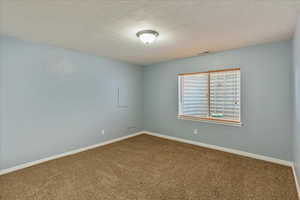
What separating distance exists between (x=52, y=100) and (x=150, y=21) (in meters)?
2.56

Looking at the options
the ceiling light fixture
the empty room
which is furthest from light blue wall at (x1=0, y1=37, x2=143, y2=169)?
the ceiling light fixture

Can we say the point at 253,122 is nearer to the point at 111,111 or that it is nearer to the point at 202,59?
the point at 202,59

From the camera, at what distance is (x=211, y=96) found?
3.78 metres

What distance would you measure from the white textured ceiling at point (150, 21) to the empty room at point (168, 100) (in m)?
0.02

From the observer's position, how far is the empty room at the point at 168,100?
6.25ft

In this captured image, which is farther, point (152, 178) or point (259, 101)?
point (259, 101)

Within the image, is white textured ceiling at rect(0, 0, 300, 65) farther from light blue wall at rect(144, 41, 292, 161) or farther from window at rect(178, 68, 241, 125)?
window at rect(178, 68, 241, 125)

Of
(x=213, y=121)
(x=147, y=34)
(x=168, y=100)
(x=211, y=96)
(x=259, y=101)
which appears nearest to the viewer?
(x=147, y=34)

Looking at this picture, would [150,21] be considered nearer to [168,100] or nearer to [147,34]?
Result: [147,34]

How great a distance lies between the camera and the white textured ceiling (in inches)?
64.2

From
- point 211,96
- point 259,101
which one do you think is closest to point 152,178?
point 211,96

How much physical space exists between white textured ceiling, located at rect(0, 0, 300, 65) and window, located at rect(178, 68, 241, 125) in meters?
0.88

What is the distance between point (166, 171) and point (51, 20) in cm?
299

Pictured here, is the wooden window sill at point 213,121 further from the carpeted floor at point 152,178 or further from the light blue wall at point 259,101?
the carpeted floor at point 152,178
